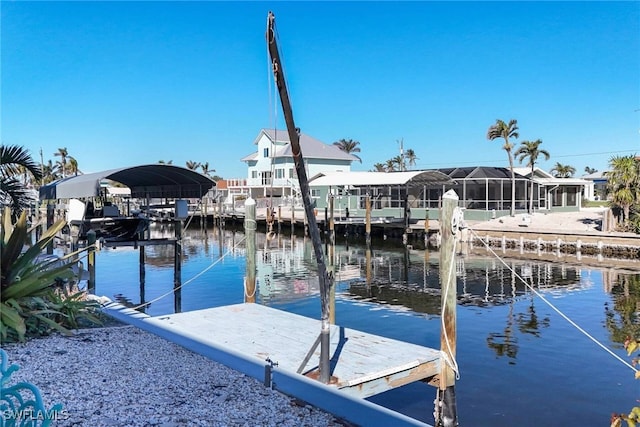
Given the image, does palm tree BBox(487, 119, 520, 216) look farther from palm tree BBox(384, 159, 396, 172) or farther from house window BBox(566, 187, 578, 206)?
palm tree BBox(384, 159, 396, 172)

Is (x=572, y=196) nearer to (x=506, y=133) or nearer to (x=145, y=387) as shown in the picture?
(x=506, y=133)

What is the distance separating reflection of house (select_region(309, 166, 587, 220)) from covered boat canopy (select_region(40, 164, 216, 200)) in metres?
19.3

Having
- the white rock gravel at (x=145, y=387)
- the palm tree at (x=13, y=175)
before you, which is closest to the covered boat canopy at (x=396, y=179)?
the palm tree at (x=13, y=175)

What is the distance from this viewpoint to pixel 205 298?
18312 millimetres

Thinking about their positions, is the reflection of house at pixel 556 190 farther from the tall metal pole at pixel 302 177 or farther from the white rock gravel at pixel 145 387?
the white rock gravel at pixel 145 387

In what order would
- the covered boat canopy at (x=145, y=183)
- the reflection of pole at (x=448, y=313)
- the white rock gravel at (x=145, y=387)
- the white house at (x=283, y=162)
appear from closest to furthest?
the white rock gravel at (x=145, y=387)
the reflection of pole at (x=448, y=313)
the covered boat canopy at (x=145, y=183)
the white house at (x=283, y=162)

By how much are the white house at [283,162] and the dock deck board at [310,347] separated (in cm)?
4749

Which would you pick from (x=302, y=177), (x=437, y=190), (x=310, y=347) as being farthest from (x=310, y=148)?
(x=302, y=177)

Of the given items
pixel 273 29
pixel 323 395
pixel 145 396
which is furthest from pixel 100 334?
pixel 273 29

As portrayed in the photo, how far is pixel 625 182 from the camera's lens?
29266mm

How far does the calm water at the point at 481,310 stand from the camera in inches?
357

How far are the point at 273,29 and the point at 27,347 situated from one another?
4979 millimetres

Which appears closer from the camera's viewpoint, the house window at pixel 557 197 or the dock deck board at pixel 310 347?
the dock deck board at pixel 310 347


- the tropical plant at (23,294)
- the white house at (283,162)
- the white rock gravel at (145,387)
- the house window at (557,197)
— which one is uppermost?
the white house at (283,162)
